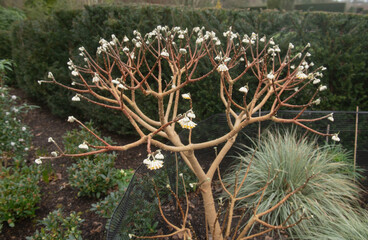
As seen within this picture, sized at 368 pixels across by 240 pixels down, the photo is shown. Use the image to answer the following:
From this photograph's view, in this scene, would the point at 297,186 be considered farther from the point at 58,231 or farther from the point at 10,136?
the point at 10,136

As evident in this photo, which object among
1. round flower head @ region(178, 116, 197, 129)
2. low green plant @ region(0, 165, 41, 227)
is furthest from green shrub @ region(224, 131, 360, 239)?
low green plant @ region(0, 165, 41, 227)

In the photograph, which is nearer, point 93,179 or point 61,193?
point 93,179

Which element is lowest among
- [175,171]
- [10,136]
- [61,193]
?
[61,193]

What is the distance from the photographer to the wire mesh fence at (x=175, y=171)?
6.42 ft

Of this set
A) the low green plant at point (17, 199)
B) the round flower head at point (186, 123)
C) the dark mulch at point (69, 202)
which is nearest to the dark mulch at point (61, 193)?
the dark mulch at point (69, 202)

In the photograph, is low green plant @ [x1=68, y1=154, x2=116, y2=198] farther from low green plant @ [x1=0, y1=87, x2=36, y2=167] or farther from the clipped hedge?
the clipped hedge

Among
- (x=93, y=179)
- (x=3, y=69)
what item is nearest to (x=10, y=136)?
(x=3, y=69)

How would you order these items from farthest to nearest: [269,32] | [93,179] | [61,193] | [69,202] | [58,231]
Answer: [269,32] < [61,193] < [69,202] < [93,179] < [58,231]

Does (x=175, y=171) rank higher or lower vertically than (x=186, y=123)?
lower

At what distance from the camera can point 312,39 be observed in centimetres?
350

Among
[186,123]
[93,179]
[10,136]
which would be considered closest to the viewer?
[186,123]

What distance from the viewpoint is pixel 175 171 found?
2.79 meters

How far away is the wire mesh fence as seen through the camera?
1956 millimetres

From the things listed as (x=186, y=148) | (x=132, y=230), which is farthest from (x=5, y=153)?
(x=186, y=148)
